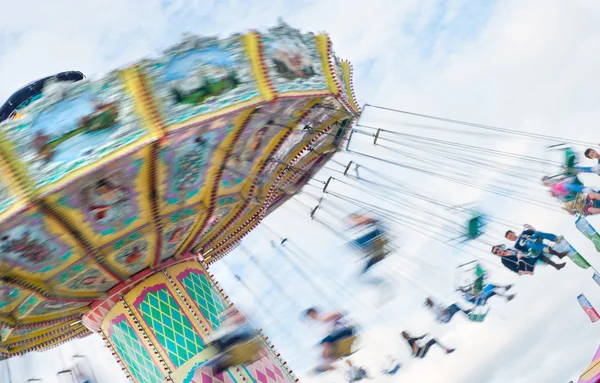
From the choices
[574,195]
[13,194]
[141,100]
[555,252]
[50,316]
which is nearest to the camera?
[13,194]

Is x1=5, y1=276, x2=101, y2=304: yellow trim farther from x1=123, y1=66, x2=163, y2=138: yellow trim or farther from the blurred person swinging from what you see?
x1=123, y1=66, x2=163, y2=138: yellow trim

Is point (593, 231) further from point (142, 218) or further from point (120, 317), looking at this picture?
point (120, 317)

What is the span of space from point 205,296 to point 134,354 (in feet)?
4.32

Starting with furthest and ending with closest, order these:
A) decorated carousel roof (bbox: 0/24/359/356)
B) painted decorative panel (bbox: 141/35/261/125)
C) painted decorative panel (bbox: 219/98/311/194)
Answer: painted decorative panel (bbox: 219/98/311/194)
painted decorative panel (bbox: 141/35/261/125)
decorated carousel roof (bbox: 0/24/359/356)

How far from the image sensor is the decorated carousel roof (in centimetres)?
604

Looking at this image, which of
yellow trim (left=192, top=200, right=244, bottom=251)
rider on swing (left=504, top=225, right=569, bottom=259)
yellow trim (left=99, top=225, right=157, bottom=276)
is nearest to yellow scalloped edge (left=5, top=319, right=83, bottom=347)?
yellow trim (left=99, top=225, right=157, bottom=276)

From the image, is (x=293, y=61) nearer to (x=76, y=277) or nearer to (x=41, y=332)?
(x=76, y=277)

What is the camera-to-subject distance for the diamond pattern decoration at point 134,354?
359 inches

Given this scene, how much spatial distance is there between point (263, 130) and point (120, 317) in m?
3.82

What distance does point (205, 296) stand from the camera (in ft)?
32.2

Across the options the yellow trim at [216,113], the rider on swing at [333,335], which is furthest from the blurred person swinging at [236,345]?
the yellow trim at [216,113]

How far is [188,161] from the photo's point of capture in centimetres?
741

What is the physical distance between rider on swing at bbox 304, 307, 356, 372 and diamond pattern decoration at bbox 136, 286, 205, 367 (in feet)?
5.70

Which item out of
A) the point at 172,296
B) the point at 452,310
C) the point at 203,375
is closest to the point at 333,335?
the point at 203,375
